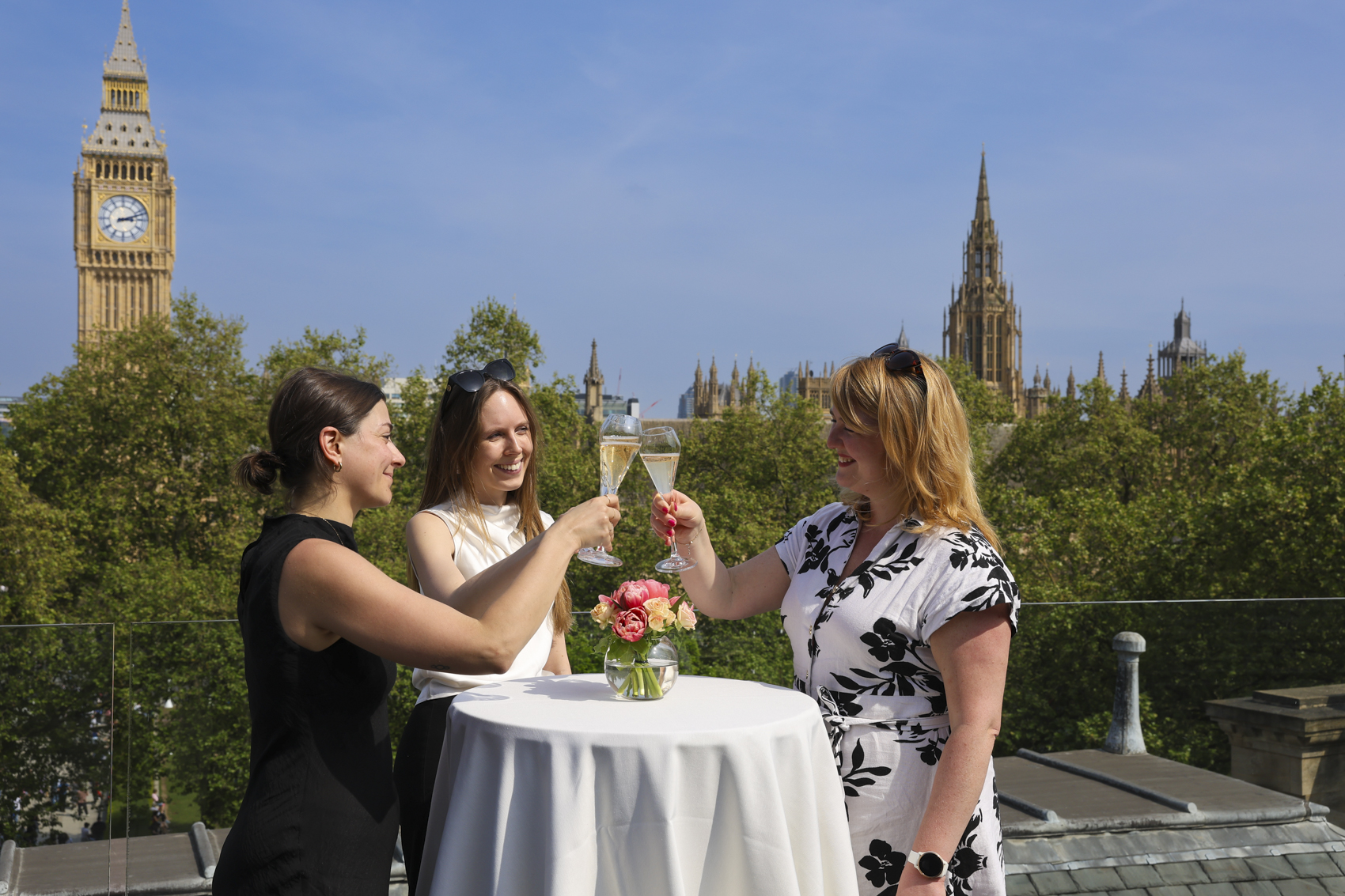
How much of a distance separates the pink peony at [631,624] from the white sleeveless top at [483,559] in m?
0.39

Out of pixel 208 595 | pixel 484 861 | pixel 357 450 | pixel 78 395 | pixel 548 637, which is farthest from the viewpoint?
pixel 78 395

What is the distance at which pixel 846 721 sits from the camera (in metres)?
2.53

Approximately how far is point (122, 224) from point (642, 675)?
376 ft

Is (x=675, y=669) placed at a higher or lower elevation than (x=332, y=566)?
lower

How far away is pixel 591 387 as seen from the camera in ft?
365

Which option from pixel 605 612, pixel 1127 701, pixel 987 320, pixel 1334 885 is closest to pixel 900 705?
pixel 605 612

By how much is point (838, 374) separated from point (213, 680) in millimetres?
3861

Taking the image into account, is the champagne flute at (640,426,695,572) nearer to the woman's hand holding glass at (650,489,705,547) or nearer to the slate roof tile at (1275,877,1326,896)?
the woman's hand holding glass at (650,489,705,547)

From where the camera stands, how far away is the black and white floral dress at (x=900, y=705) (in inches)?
97.8

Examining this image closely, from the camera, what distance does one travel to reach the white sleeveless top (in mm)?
2771

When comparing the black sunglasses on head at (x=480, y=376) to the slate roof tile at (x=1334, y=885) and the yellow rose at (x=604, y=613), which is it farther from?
the slate roof tile at (x=1334, y=885)

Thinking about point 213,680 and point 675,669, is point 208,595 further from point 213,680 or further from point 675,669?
point 675,669

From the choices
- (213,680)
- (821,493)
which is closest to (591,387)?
(821,493)

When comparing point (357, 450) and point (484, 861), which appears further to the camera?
point (357, 450)
